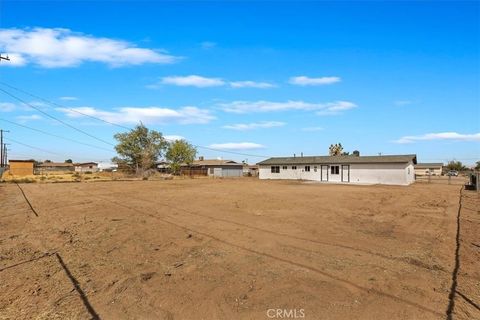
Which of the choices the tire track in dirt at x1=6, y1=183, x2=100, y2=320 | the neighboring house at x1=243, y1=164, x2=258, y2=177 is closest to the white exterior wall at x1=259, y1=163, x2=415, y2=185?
the neighboring house at x1=243, y1=164, x2=258, y2=177

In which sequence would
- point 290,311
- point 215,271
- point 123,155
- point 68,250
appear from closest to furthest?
point 290,311 < point 215,271 < point 68,250 < point 123,155

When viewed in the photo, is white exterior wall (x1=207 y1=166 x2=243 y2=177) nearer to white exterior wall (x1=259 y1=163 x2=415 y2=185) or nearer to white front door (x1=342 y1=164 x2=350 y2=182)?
white exterior wall (x1=259 y1=163 x2=415 y2=185)

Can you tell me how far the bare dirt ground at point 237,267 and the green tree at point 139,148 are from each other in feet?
196

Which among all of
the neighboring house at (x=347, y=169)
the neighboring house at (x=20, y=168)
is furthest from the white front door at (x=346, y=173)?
the neighboring house at (x=20, y=168)

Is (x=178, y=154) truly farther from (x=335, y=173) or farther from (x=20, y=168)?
(x=335, y=173)

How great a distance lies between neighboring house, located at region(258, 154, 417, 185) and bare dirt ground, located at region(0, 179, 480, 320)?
2697 cm

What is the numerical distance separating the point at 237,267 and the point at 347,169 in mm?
38066

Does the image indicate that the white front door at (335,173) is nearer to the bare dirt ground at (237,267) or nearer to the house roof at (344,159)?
the house roof at (344,159)

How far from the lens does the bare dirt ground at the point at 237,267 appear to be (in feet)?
17.4

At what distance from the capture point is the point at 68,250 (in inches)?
344

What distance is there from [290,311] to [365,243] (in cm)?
468

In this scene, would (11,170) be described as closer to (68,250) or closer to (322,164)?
(322,164)

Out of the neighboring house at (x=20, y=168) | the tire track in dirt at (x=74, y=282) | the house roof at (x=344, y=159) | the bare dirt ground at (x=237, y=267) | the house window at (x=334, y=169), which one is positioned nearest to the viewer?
the tire track in dirt at (x=74, y=282)

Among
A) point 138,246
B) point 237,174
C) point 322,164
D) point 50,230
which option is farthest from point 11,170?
point 138,246
